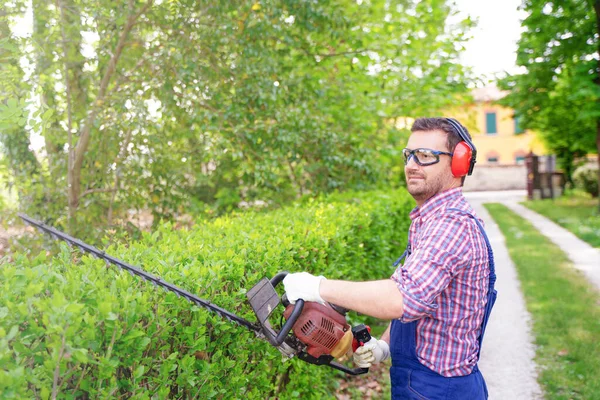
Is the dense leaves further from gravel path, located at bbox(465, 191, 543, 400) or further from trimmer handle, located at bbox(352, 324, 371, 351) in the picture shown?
trimmer handle, located at bbox(352, 324, 371, 351)

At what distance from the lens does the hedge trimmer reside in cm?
223

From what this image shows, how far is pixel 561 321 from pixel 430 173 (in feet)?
17.8

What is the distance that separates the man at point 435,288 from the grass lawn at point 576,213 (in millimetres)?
11503

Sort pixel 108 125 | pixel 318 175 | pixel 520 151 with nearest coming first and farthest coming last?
pixel 108 125 < pixel 318 175 < pixel 520 151

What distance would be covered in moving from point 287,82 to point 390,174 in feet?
14.1

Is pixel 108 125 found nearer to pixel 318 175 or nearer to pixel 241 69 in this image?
pixel 241 69

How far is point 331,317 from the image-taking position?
232 cm

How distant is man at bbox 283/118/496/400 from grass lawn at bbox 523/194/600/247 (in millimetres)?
11503

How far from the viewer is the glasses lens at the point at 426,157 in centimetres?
243

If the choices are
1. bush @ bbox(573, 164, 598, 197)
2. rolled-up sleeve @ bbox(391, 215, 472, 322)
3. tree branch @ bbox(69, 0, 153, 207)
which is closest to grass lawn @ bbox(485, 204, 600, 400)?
rolled-up sleeve @ bbox(391, 215, 472, 322)

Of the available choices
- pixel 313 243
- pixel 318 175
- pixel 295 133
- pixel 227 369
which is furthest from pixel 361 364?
pixel 318 175

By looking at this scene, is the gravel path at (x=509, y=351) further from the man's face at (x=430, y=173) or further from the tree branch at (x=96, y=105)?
the tree branch at (x=96, y=105)

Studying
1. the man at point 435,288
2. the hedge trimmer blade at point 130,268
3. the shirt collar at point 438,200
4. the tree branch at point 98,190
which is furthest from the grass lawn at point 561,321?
the tree branch at point 98,190

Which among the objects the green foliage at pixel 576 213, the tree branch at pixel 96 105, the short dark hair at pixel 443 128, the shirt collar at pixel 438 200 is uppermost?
the tree branch at pixel 96 105
